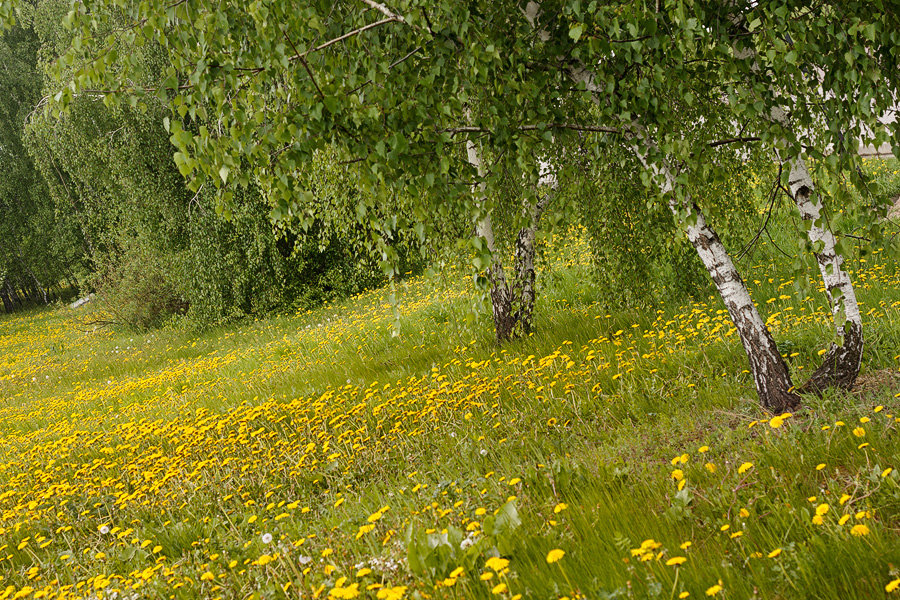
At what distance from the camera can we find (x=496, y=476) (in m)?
3.76

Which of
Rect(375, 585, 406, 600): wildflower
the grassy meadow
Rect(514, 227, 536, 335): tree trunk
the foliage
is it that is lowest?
the grassy meadow

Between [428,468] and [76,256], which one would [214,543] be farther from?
[76,256]

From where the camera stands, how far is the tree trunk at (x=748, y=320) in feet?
12.4

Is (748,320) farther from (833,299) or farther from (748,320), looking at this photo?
(833,299)

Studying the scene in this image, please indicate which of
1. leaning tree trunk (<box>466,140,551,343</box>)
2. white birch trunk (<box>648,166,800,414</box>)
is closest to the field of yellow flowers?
white birch trunk (<box>648,166,800,414</box>)

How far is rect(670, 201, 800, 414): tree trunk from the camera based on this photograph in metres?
3.77

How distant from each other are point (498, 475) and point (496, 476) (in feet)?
0.16

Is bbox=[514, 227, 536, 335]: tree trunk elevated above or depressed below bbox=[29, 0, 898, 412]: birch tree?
below

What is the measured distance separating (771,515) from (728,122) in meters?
2.76

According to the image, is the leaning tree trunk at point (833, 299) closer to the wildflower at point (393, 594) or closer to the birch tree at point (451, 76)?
the birch tree at point (451, 76)

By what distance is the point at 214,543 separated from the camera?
3893mm

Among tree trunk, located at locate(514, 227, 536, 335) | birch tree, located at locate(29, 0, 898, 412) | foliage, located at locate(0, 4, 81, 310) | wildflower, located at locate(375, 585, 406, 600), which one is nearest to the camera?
wildflower, located at locate(375, 585, 406, 600)

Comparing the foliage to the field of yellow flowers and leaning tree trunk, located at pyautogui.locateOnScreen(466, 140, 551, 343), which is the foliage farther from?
leaning tree trunk, located at pyautogui.locateOnScreen(466, 140, 551, 343)

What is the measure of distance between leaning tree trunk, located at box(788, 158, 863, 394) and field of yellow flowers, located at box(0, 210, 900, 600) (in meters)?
0.19
